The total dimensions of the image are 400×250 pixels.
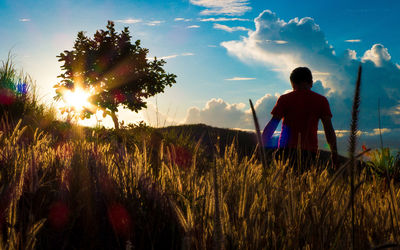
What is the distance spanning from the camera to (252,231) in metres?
1.54

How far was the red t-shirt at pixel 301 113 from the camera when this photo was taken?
453 cm

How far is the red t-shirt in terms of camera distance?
4.53 m

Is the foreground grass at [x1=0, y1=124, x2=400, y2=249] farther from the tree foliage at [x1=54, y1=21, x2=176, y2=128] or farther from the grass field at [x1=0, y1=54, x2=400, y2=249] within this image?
the tree foliage at [x1=54, y1=21, x2=176, y2=128]

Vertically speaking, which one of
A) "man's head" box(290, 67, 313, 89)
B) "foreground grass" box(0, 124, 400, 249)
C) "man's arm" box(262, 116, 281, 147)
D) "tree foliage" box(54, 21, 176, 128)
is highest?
"tree foliage" box(54, 21, 176, 128)

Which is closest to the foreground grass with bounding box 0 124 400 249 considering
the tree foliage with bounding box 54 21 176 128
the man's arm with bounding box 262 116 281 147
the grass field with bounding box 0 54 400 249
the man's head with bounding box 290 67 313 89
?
the grass field with bounding box 0 54 400 249

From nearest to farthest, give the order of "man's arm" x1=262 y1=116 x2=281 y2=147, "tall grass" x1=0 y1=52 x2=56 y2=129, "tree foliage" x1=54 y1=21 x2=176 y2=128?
"man's arm" x1=262 y1=116 x2=281 y2=147
"tall grass" x1=0 y1=52 x2=56 y2=129
"tree foliage" x1=54 y1=21 x2=176 y2=128

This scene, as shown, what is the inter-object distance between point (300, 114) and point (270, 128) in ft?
1.59

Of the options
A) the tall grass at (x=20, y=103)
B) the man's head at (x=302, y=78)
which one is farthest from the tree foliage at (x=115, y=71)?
the man's head at (x=302, y=78)

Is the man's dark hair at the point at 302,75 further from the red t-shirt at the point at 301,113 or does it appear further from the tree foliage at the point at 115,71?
the tree foliage at the point at 115,71

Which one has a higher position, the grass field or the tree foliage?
the tree foliage

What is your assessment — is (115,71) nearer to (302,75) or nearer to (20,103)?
(20,103)

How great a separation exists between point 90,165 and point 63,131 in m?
6.71

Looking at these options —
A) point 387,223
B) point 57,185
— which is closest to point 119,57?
point 57,185

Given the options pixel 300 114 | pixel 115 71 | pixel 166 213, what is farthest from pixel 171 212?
pixel 115 71
